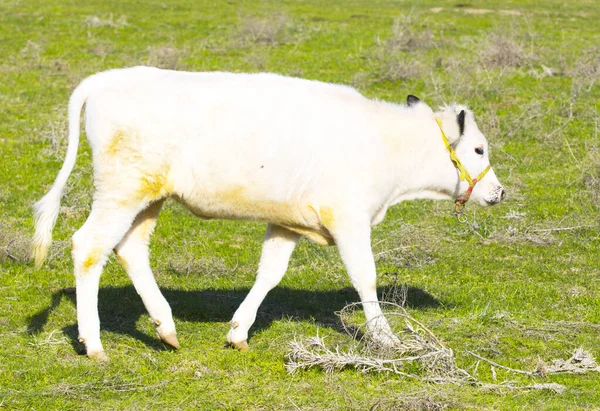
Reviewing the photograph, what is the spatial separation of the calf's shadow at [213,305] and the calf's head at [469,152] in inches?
45.3

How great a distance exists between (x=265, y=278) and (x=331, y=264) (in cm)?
254

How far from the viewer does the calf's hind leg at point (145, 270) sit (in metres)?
7.31

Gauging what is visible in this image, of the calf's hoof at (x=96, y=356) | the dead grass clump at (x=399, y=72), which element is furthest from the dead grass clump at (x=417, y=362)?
the dead grass clump at (x=399, y=72)

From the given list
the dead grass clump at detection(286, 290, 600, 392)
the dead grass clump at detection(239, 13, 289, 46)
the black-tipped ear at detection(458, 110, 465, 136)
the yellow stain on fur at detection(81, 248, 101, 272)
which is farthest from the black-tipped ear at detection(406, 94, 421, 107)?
the dead grass clump at detection(239, 13, 289, 46)

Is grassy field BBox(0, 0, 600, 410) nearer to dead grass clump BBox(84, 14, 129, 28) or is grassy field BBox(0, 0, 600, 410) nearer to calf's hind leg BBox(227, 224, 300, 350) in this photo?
calf's hind leg BBox(227, 224, 300, 350)

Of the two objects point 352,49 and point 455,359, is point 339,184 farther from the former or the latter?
point 352,49

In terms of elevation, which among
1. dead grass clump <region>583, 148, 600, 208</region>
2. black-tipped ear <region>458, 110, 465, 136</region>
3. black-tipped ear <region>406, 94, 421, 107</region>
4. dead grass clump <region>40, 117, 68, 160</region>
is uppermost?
black-tipped ear <region>406, 94, 421, 107</region>

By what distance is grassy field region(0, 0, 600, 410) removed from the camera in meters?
6.59

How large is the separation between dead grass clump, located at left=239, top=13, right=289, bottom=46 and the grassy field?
0.80 m

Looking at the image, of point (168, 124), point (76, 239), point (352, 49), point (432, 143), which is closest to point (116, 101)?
point (168, 124)

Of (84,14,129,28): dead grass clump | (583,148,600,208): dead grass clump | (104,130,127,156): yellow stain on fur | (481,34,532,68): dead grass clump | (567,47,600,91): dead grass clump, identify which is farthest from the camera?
(84,14,129,28): dead grass clump

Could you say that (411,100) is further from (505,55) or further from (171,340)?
(505,55)

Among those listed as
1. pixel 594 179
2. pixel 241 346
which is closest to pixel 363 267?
pixel 241 346

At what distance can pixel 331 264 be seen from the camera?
10.1 metres
